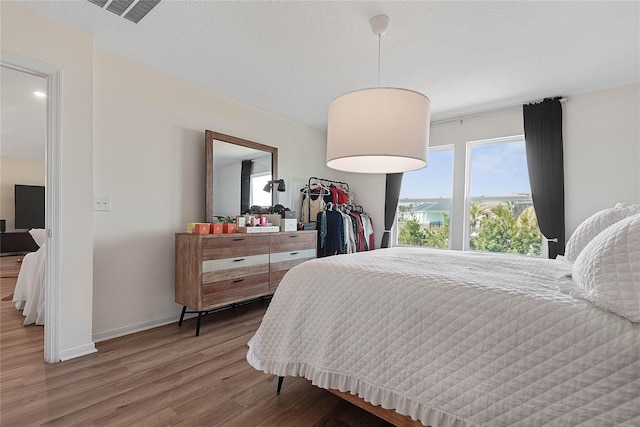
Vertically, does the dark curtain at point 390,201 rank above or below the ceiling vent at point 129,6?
below

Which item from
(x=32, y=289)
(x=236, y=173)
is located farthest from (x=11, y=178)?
(x=236, y=173)

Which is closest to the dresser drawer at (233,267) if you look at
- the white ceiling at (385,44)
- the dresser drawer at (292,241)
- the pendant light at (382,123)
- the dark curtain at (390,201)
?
the dresser drawer at (292,241)

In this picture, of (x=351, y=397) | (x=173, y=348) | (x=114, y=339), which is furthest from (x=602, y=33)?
(x=114, y=339)

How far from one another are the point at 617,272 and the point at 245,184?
3061 mm

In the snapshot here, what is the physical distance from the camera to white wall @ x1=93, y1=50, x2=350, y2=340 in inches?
92.4

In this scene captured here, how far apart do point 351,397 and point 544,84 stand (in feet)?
10.5

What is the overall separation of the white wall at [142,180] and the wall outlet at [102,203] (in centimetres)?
3

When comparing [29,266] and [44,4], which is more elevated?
[44,4]

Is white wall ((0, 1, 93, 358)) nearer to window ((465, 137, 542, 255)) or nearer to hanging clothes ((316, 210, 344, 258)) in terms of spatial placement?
hanging clothes ((316, 210, 344, 258))

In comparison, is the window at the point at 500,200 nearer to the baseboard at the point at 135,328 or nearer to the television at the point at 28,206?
the baseboard at the point at 135,328

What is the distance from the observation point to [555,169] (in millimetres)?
3002

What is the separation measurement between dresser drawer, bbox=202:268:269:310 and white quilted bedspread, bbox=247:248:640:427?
1.02 meters

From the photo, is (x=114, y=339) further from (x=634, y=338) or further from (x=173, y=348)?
(x=634, y=338)

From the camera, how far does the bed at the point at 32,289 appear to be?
254 cm
